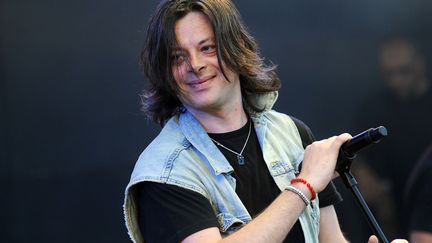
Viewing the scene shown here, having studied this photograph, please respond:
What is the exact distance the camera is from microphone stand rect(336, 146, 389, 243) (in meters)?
1.37

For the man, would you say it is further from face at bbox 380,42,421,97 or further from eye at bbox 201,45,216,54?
face at bbox 380,42,421,97

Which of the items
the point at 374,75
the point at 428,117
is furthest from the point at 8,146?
the point at 428,117

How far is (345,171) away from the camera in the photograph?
144cm

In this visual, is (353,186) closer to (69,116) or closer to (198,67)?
(198,67)

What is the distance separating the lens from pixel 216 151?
5.07 feet

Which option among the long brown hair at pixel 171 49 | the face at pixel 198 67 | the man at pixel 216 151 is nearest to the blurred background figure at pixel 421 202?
the man at pixel 216 151

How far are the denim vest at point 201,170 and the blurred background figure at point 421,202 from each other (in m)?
0.58

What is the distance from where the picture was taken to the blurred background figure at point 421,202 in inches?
80.4

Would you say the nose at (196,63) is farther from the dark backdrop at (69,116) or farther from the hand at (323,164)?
the dark backdrop at (69,116)

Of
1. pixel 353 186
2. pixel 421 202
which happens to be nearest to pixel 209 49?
pixel 353 186

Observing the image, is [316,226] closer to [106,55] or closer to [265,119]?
[265,119]

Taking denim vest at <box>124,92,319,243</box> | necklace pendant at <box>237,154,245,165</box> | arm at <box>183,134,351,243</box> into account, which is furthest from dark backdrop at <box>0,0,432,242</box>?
arm at <box>183,134,351,243</box>

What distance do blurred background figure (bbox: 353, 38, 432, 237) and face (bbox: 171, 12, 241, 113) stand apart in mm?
1631

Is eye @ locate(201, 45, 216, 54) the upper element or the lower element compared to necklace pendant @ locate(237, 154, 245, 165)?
upper
